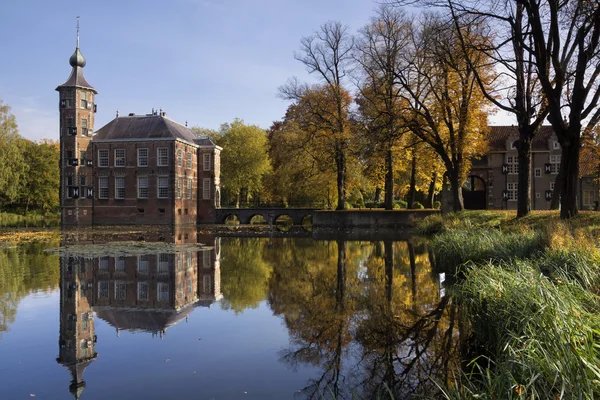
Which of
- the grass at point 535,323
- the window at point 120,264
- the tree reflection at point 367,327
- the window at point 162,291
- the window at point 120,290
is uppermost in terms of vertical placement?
the grass at point 535,323

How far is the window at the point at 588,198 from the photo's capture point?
5066 centimetres

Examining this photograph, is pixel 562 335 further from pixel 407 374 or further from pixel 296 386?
pixel 296 386

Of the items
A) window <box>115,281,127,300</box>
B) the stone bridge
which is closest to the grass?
window <box>115,281,127,300</box>

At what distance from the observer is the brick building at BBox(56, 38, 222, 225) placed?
48.3 meters

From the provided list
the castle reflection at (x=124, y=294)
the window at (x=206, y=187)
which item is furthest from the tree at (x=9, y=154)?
the castle reflection at (x=124, y=294)

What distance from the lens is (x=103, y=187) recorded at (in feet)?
165

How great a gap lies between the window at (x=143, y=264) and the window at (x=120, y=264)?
0.48 metres

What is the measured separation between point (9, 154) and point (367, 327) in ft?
171

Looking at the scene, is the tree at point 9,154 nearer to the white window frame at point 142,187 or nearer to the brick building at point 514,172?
the white window frame at point 142,187

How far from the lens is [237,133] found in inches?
2320

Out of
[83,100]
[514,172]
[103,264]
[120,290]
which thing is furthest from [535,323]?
[514,172]

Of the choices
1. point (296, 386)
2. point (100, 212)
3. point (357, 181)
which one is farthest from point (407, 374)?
point (100, 212)

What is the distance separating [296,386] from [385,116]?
2305 centimetres

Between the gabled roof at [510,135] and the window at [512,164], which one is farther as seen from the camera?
the gabled roof at [510,135]
